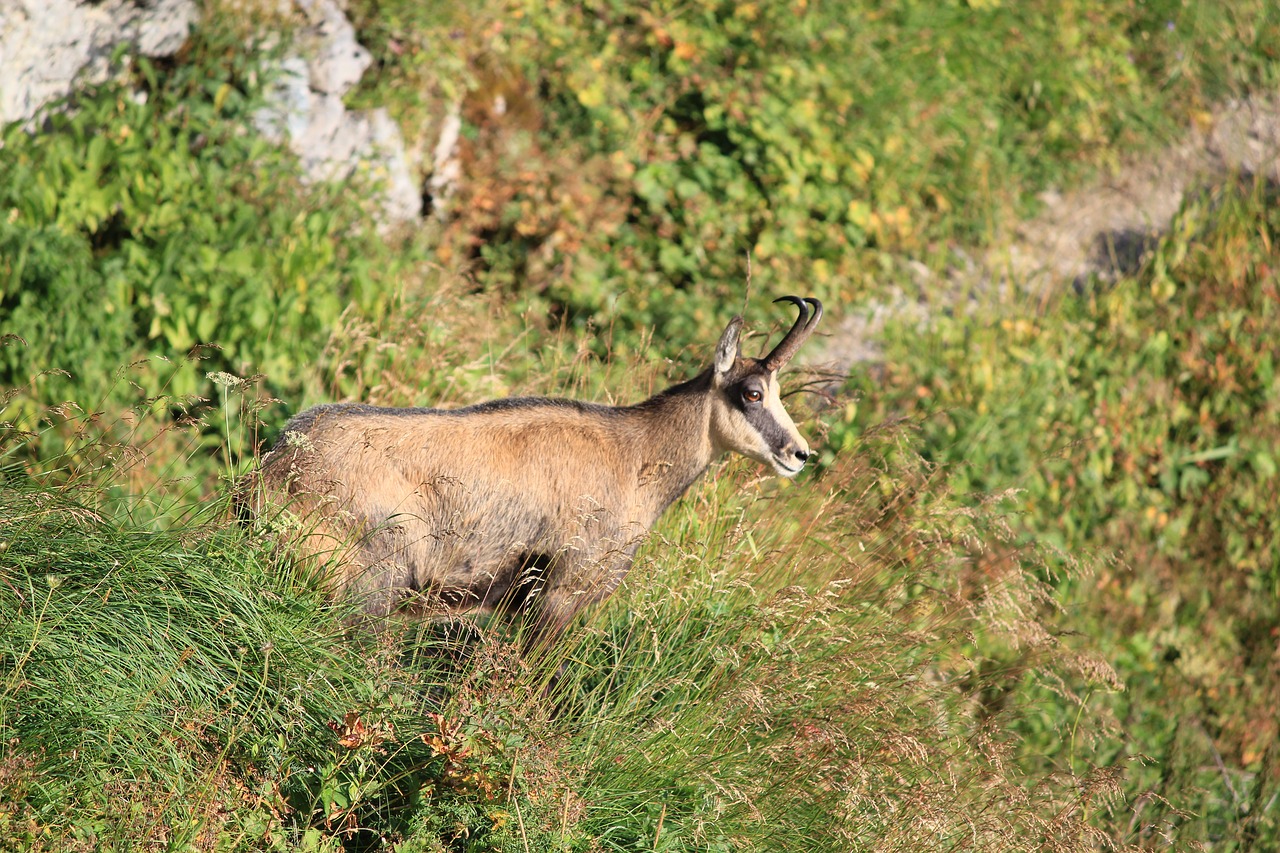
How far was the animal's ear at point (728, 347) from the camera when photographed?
5.80 meters

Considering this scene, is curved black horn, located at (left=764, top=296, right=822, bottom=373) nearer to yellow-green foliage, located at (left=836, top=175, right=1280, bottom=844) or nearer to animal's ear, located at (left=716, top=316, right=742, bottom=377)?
animal's ear, located at (left=716, top=316, right=742, bottom=377)

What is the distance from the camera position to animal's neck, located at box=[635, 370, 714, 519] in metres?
5.92

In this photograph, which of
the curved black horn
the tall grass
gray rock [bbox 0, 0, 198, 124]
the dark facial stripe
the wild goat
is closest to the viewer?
the tall grass

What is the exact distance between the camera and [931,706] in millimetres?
5535

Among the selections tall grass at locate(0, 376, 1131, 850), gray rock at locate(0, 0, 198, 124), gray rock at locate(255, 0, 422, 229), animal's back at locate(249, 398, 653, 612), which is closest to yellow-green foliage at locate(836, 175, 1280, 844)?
animal's back at locate(249, 398, 653, 612)

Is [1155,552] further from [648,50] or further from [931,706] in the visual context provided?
[648,50]

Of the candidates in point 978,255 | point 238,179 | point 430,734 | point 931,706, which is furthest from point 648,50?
point 430,734

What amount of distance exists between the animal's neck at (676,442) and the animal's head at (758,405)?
8cm

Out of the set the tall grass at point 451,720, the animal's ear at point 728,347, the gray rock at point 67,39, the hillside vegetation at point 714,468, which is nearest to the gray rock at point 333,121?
the hillside vegetation at point 714,468

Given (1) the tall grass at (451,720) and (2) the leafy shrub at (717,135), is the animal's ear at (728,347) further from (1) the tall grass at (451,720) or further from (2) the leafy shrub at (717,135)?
(2) the leafy shrub at (717,135)

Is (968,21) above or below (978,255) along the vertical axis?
above

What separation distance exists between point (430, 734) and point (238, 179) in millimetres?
5283

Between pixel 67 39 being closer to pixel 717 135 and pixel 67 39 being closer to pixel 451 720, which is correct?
pixel 717 135

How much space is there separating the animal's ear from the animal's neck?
0.11 metres
